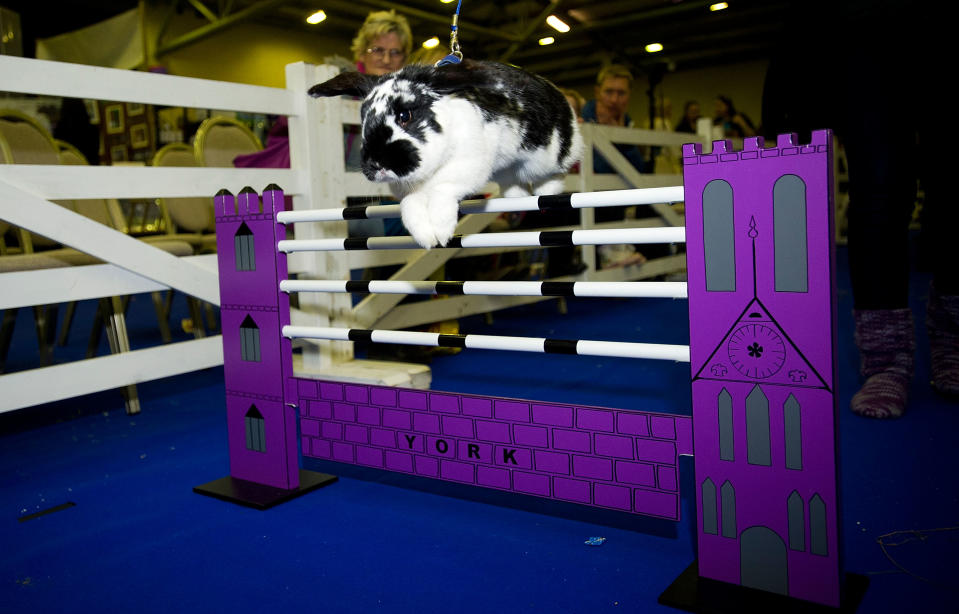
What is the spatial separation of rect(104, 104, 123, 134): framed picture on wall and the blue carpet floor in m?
5.07

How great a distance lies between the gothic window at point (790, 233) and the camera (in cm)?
89

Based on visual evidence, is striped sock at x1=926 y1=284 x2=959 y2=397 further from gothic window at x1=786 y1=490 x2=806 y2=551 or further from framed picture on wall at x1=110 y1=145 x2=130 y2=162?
framed picture on wall at x1=110 y1=145 x2=130 y2=162

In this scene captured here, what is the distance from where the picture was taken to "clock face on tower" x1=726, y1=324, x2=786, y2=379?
36.2 inches

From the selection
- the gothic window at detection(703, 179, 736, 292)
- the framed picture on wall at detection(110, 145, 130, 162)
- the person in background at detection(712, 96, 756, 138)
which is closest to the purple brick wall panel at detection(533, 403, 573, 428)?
the gothic window at detection(703, 179, 736, 292)

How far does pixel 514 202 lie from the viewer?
120cm

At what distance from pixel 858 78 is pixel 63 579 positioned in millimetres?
1884

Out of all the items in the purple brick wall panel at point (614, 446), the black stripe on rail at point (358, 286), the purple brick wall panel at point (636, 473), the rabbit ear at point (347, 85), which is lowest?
the purple brick wall panel at point (636, 473)

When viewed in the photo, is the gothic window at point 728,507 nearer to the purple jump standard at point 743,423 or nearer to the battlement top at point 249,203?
the purple jump standard at point 743,423

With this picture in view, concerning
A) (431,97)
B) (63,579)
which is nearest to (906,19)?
(431,97)

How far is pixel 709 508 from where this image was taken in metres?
0.99

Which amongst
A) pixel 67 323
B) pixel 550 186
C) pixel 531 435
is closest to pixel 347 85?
pixel 550 186

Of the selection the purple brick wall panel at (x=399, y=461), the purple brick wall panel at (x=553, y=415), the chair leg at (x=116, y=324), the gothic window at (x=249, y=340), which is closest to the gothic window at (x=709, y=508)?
the purple brick wall panel at (x=553, y=415)

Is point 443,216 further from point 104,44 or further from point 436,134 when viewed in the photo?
point 104,44

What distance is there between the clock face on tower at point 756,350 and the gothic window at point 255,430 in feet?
3.19
